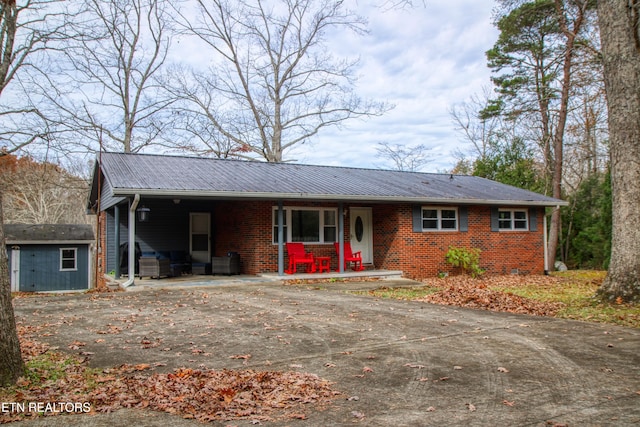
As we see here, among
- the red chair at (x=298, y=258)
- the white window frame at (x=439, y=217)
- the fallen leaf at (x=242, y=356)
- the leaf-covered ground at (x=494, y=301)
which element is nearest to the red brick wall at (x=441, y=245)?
the white window frame at (x=439, y=217)

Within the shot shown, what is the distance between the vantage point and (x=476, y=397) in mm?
4066

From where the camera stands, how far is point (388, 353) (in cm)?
555

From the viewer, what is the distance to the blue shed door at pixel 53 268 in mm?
22312

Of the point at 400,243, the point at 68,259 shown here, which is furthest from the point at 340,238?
the point at 68,259

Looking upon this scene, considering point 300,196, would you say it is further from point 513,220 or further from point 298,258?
point 513,220

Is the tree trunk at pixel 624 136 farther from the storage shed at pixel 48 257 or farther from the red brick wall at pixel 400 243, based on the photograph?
the storage shed at pixel 48 257

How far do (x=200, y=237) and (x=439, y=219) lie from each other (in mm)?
7924

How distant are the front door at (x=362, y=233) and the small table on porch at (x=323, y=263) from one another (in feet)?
4.57

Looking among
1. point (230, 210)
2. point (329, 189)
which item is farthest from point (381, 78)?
point (230, 210)

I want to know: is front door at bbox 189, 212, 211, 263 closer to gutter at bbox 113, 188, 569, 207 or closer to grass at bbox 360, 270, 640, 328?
gutter at bbox 113, 188, 569, 207

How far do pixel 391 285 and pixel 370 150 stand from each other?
886 inches

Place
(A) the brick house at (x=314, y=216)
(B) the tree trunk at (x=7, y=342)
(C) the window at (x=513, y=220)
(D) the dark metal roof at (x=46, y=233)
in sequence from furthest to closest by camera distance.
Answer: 1. (D) the dark metal roof at (x=46, y=233)
2. (C) the window at (x=513, y=220)
3. (A) the brick house at (x=314, y=216)
4. (B) the tree trunk at (x=7, y=342)

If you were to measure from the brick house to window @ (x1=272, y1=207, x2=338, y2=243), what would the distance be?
0.03m

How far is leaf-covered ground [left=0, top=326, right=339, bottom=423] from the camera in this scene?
12.4 ft
